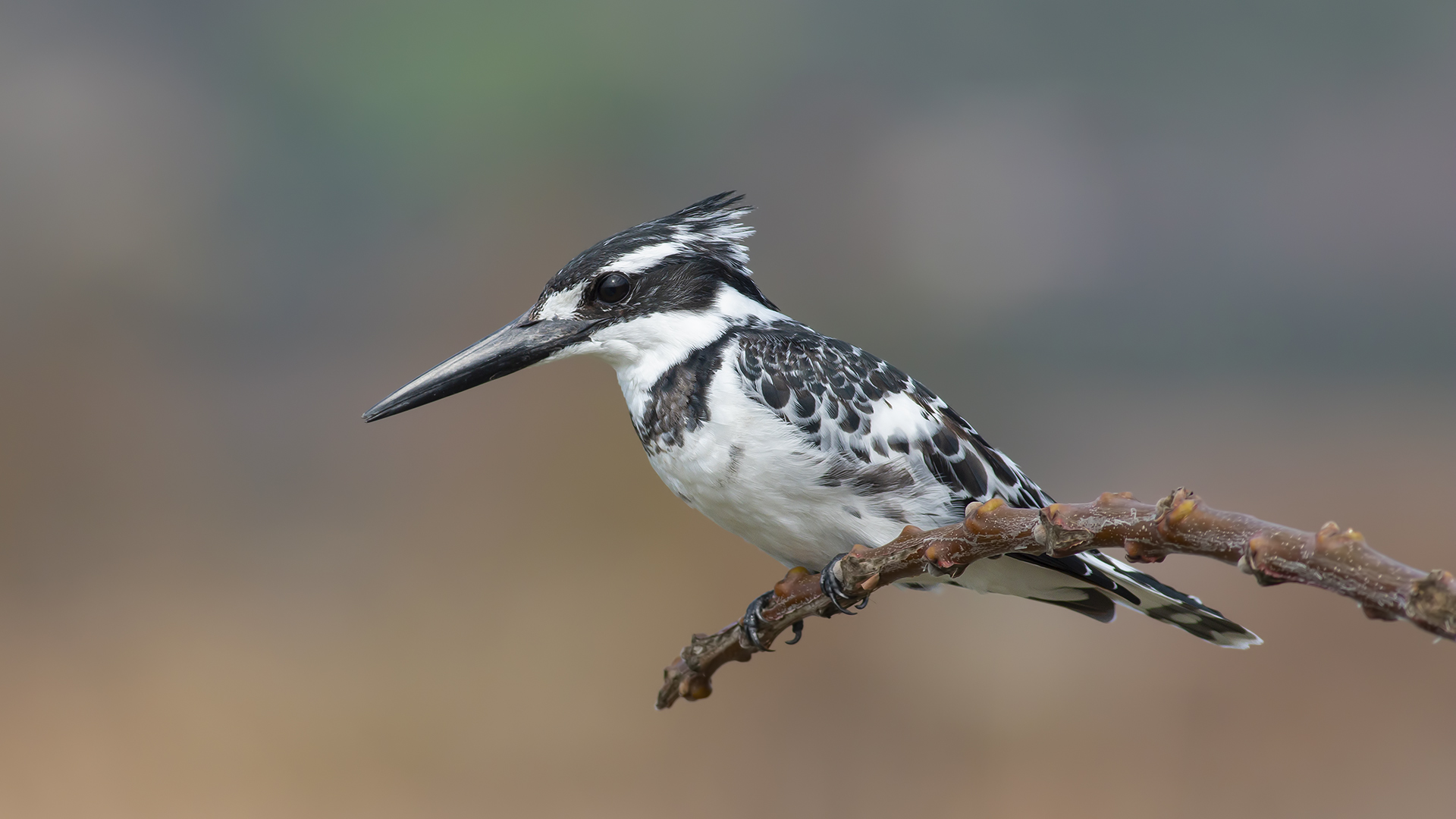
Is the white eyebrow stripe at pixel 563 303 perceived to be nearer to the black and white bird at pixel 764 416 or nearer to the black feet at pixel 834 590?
the black and white bird at pixel 764 416

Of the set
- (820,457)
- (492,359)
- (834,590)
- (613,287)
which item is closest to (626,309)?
(613,287)

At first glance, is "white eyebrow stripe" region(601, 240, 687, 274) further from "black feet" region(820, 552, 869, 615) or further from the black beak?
"black feet" region(820, 552, 869, 615)

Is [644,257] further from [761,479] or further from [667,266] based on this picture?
[761,479]

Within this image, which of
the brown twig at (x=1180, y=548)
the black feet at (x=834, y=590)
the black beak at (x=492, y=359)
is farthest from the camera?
the black beak at (x=492, y=359)

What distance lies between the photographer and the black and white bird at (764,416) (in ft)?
3.38

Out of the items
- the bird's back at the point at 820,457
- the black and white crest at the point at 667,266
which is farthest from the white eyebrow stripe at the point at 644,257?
the bird's back at the point at 820,457

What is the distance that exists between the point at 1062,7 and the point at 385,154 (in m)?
3.10

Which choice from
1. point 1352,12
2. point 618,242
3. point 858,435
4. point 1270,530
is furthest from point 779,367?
point 1352,12

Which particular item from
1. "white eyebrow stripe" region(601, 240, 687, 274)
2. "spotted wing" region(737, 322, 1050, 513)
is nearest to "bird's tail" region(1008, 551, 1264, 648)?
"spotted wing" region(737, 322, 1050, 513)

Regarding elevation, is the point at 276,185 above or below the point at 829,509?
above

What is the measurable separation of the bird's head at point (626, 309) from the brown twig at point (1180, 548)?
0.43 meters

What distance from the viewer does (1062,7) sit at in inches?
188

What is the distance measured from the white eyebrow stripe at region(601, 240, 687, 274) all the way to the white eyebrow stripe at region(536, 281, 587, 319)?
0.12ft

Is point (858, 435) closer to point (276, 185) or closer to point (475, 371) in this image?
point (475, 371)
